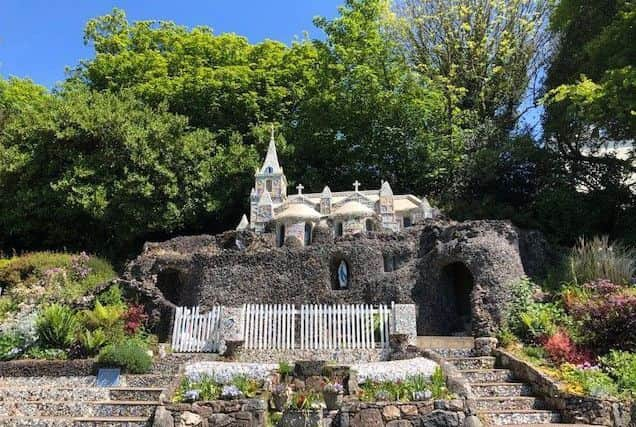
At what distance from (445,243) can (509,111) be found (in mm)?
16874

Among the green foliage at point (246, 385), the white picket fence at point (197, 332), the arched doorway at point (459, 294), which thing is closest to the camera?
the green foliage at point (246, 385)

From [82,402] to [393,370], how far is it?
615 centimetres

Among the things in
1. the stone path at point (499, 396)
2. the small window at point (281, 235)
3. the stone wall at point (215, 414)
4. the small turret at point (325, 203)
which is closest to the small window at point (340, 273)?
the small window at point (281, 235)

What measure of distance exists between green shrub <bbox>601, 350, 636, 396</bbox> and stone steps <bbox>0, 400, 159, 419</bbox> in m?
8.77

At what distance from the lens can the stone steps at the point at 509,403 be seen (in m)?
9.89

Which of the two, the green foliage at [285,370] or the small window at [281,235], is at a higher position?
the small window at [281,235]

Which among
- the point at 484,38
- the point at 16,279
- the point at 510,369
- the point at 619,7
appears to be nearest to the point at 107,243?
the point at 16,279

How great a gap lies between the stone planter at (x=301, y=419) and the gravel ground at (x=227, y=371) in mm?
1346

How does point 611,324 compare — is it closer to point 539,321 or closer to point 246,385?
point 539,321

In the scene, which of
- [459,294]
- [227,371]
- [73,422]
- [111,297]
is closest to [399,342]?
[227,371]

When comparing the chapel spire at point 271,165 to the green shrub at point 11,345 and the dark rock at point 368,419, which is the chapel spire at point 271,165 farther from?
the dark rock at point 368,419

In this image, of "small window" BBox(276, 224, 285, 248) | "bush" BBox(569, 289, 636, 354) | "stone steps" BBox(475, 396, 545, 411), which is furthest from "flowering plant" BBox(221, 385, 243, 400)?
"small window" BBox(276, 224, 285, 248)

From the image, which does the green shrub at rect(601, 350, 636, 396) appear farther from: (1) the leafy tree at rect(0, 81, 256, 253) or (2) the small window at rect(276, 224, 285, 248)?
(1) the leafy tree at rect(0, 81, 256, 253)

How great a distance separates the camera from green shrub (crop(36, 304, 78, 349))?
536 inches
